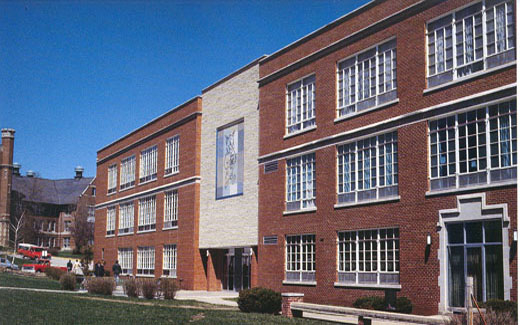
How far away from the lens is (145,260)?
51.0 meters

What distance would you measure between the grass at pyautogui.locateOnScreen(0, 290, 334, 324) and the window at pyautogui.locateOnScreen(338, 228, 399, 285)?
539 cm

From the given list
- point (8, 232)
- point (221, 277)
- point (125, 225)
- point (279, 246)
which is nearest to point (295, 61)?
point (279, 246)

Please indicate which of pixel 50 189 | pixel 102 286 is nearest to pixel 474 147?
pixel 102 286

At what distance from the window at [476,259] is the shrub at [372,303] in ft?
10.0

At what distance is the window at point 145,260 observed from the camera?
163 feet

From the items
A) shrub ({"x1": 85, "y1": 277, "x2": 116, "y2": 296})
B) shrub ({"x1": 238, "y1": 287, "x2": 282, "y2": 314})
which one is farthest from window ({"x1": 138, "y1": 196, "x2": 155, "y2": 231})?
shrub ({"x1": 238, "y1": 287, "x2": 282, "y2": 314})

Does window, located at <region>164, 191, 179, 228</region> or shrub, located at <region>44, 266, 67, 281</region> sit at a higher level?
window, located at <region>164, 191, 179, 228</region>

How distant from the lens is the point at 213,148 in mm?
42438

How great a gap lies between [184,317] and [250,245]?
15710 mm

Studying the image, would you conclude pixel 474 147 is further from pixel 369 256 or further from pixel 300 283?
pixel 300 283

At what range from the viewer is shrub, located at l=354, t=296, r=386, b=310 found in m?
24.7

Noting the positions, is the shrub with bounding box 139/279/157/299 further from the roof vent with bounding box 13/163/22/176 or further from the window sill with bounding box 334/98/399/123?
the roof vent with bounding box 13/163/22/176

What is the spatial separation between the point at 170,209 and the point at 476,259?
1149 inches

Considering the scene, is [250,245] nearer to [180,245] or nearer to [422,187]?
[180,245]
